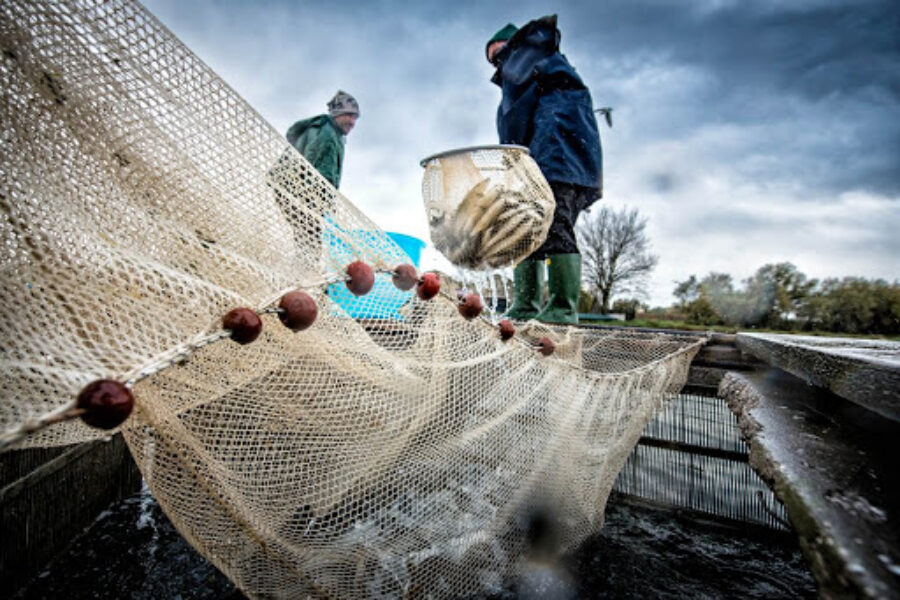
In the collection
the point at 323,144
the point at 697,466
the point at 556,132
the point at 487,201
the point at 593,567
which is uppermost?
the point at 323,144

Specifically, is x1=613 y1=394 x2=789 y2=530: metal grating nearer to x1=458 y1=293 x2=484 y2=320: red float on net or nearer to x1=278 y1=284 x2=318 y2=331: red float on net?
x1=458 y1=293 x2=484 y2=320: red float on net

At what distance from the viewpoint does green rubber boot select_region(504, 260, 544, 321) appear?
3.56 m

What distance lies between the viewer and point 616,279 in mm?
26750

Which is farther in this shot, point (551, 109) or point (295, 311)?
point (551, 109)

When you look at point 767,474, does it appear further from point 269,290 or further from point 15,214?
point 15,214

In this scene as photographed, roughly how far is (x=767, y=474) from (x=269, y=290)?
1070 millimetres

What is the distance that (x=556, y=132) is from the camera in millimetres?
2826

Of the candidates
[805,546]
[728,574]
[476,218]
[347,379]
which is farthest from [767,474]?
[728,574]

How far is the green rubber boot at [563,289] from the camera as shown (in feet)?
10.3

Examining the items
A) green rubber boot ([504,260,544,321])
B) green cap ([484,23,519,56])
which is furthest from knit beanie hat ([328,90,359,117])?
green rubber boot ([504,260,544,321])

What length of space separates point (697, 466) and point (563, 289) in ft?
5.29

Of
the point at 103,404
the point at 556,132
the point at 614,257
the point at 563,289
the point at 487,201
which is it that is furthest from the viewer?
the point at 614,257

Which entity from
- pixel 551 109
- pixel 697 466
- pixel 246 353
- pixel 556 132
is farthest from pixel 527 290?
pixel 246 353

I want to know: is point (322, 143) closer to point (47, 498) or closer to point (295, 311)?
point (47, 498)
